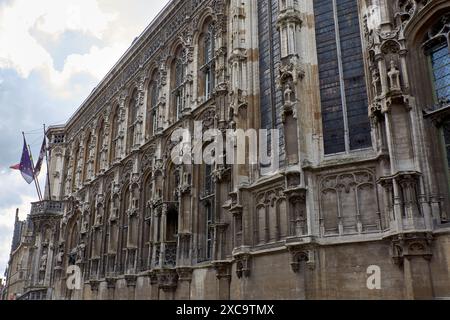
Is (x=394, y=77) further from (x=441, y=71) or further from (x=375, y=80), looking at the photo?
(x=441, y=71)

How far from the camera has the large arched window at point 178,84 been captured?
21652 mm

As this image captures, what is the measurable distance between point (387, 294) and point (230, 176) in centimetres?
670

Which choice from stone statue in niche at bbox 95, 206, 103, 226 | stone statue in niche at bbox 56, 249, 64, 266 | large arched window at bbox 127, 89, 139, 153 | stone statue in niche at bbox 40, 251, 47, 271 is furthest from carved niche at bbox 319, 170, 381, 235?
stone statue in niche at bbox 40, 251, 47, 271

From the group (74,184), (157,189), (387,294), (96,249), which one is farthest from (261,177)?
(74,184)

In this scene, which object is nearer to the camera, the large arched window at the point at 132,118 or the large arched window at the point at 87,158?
the large arched window at the point at 132,118

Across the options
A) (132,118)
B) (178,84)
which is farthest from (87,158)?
(178,84)

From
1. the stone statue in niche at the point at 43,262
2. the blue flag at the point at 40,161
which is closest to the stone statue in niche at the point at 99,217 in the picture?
the blue flag at the point at 40,161

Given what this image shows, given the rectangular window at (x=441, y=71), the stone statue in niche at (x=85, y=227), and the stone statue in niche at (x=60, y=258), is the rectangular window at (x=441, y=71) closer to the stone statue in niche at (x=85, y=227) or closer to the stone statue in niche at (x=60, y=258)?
the stone statue in niche at (x=85, y=227)

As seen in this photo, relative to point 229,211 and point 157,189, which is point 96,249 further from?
point 229,211

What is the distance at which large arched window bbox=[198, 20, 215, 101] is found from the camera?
19.9 metres

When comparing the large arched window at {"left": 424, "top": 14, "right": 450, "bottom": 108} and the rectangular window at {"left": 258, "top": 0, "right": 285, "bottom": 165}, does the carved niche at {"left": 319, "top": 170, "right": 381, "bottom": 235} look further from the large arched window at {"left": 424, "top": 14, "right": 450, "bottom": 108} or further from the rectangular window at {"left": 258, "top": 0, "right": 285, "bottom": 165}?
the large arched window at {"left": 424, "top": 14, "right": 450, "bottom": 108}

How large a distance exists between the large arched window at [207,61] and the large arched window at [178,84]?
1164mm

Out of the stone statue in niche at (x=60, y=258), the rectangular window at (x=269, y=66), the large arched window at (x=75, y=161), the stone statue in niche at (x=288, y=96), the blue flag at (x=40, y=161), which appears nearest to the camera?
the stone statue in niche at (x=288, y=96)

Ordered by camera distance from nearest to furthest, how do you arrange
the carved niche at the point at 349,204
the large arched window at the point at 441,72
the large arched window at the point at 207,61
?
1. the large arched window at the point at 441,72
2. the carved niche at the point at 349,204
3. the large arched window at the point at 207,61
